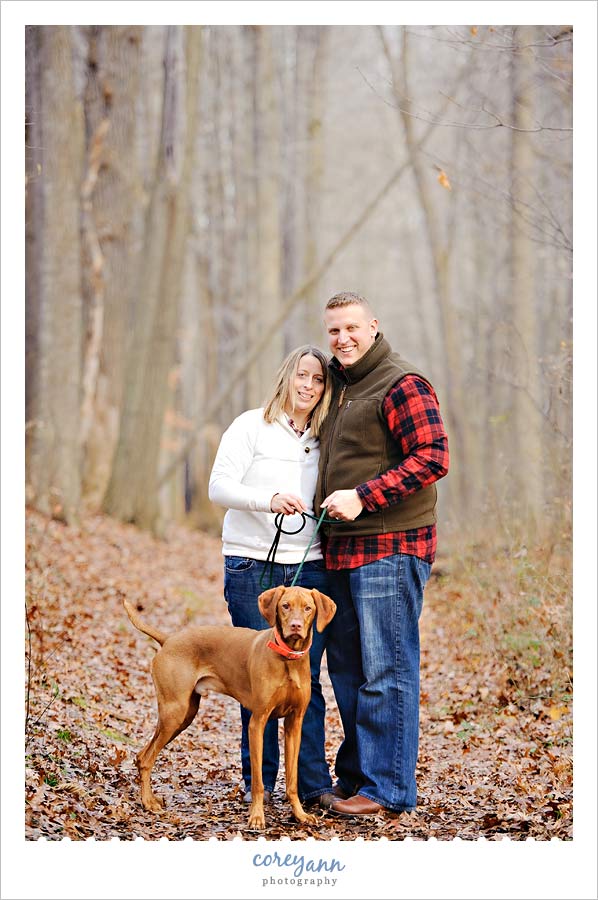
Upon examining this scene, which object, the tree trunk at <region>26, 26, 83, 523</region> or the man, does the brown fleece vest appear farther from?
the tree trunk at <region>26, 26, 83, 523</region>

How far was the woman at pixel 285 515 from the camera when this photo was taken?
197 inches

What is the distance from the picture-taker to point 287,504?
4668mm

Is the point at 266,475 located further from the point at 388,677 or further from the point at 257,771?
the point at 257,771

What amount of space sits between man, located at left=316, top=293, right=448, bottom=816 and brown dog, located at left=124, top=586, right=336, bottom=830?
340mm

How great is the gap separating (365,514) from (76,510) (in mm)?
9063

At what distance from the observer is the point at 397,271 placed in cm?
4200

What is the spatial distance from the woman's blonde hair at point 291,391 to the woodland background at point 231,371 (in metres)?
1.82

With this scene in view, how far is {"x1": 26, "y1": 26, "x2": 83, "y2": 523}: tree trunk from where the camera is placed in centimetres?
1294

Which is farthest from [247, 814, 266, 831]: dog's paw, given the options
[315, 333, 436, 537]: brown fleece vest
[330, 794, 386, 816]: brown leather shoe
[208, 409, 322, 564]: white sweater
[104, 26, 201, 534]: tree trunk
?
[104, 26, 201, 534]: tree trunk

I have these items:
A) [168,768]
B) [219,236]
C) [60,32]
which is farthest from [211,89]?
[168,768]

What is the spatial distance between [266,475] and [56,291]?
9.29 metres

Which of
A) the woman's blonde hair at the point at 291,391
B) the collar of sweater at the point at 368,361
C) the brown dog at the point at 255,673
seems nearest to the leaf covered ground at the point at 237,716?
the brown dog at the point at 255,673

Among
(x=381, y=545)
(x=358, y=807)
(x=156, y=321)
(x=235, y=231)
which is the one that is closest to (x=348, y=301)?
(x=381, y=545)
